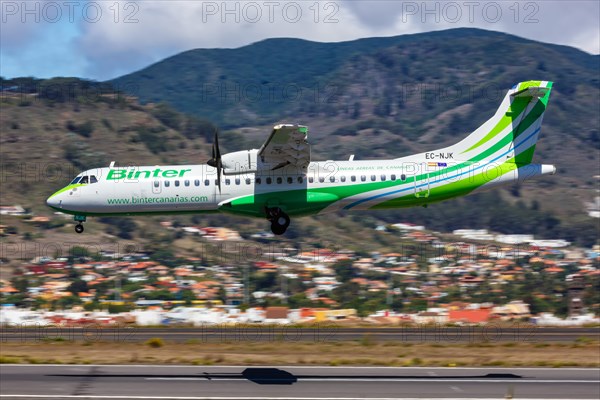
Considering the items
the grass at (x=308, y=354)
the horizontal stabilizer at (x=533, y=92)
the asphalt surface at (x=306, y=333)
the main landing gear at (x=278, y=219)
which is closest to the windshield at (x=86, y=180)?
the main landing gear at (x=278, y=219)

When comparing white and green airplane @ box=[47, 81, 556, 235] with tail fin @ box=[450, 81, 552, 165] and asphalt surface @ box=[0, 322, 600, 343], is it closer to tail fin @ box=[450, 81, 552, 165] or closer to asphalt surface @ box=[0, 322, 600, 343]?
tail fin @ box=[450, 81, 552, 165]

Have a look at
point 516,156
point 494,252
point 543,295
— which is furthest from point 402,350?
point 494,252

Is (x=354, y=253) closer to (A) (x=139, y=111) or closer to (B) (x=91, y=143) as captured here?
(B) (x=91, y=143)

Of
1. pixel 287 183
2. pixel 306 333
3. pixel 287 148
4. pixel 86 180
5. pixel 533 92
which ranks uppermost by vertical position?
pixel 533 92

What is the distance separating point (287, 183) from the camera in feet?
112

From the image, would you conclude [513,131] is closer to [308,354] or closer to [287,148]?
[287,148]

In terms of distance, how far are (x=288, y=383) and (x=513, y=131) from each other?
1489cm

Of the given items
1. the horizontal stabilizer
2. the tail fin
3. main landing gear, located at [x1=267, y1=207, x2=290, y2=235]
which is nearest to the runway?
main landing gear, located at [x1=267, y1=207, x2=290, y2=235]

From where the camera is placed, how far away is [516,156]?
119ft

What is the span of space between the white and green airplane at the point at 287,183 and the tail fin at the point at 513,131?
77 mm

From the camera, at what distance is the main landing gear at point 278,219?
34188 mm

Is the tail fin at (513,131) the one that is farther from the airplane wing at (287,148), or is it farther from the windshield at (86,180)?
the windshield at (86,180)

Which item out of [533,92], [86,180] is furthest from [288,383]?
[533,92]

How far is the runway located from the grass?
8.40ft
